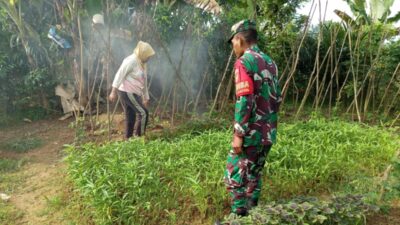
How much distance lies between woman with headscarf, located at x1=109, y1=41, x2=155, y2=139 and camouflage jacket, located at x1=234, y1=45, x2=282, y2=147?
245 centimetres

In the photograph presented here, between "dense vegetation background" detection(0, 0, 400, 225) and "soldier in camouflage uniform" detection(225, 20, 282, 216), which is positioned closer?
"soldier in camouflage uniform" detection(225, 20, 282, 216)

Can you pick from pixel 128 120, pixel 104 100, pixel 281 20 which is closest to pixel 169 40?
pixel 104 100

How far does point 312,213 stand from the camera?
2682 millimetres

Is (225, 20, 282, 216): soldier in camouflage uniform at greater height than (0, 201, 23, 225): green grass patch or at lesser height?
greater

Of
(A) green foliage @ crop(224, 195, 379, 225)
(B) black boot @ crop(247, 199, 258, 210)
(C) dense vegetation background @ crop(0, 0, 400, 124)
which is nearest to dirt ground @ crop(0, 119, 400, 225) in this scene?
(A) green foliage @ crop(224, 195, 379, 225)

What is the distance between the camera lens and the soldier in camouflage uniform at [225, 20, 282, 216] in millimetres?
2617

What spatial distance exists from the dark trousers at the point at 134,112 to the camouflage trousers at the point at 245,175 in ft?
7.74

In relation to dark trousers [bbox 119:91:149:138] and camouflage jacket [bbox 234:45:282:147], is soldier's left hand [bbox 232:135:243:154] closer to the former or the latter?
camouflage jacket [bbox 234:45:282:147]

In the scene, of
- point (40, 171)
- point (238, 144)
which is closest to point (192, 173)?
point (238, 144)

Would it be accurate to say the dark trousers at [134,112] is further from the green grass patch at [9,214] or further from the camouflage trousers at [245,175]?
the camouflage trousers at [245,175]

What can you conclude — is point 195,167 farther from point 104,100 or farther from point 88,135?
point 104,100

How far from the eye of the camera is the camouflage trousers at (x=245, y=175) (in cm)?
281

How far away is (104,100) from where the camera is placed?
7.69m

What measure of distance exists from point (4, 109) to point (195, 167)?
5003mm
